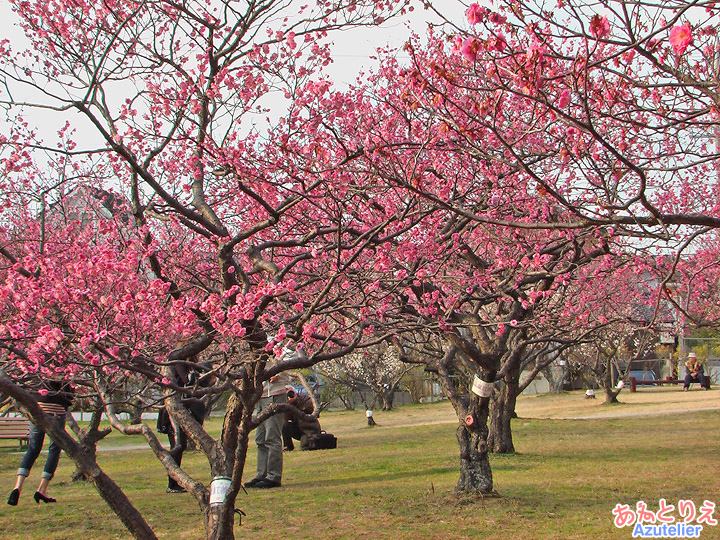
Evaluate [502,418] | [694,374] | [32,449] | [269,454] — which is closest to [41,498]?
[32,449]

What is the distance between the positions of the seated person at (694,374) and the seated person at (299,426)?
21.4 m

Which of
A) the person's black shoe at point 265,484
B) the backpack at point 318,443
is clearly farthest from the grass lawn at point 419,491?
the backpack at point 318,443

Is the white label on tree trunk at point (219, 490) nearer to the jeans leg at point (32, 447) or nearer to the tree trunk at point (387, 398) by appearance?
the jeans leg at point (32, 447)

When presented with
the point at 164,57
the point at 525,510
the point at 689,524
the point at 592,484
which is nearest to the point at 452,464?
the point at 592,484

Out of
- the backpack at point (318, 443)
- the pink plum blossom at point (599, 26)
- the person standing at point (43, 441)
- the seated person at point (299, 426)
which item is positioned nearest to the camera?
the pink plum blossom at point (599, 26)

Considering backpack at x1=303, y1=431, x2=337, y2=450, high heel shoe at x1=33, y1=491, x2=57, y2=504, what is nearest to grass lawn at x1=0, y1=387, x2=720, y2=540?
high heel shoe at x1=33, y1=491, x2=57, y2=504

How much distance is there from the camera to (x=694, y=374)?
29844mm

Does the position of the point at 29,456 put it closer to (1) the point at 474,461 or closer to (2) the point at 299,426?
(1) the point at 474,461

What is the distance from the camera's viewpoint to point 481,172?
7355mm

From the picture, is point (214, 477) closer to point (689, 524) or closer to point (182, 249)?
point (689, 524)

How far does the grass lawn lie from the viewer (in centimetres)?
586

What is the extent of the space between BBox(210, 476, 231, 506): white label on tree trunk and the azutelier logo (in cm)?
331

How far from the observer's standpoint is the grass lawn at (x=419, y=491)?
231 inches

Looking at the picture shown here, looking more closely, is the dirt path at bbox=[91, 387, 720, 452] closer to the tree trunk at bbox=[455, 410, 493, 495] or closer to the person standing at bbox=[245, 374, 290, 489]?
the person standing at bbox=[245, 374, 290, 489]
